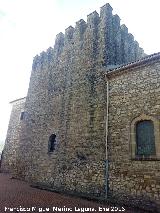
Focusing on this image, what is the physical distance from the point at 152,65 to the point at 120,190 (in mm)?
5272

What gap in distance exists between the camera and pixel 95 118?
11.0m

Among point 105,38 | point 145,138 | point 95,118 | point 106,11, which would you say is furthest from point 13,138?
point 145,138

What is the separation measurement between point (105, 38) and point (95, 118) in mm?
4672

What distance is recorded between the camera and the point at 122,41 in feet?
46.5

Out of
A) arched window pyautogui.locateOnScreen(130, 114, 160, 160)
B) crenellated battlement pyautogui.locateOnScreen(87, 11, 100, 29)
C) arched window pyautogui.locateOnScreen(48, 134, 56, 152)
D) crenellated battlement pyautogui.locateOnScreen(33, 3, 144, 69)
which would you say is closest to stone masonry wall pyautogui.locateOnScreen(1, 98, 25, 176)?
arched window pyautogui.locateOnScreen(48, 134, 56, 152)

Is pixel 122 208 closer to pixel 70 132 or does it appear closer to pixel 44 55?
pixel 70 132

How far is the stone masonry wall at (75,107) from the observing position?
419 inches

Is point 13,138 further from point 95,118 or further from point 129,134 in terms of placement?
point 129,134

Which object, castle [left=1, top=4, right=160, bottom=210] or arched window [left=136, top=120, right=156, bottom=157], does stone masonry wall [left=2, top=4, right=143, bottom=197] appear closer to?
castle [left=1, top=4, right=160, bottom=210]

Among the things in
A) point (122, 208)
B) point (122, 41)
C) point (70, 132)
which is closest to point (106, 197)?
point (122, 208)

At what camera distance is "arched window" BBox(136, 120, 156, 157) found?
851 cm

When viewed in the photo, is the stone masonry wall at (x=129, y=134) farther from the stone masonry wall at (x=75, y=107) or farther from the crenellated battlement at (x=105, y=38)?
the crenellated battlement at (x=105, y=38)

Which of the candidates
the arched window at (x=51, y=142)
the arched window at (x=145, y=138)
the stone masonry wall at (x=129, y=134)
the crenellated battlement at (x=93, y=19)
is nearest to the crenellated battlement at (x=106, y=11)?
the crenellated battlement at (x=93, y=19)

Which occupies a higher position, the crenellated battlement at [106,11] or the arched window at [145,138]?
the crenellated battlement at [106,11]
